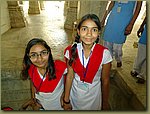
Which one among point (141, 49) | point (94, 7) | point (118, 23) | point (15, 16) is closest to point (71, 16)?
point (118, 23)

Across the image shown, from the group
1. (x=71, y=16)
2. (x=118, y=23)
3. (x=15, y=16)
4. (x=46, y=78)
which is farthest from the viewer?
(x=15, y=16)

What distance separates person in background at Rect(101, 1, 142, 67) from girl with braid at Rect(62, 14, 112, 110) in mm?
183

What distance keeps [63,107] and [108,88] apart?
266 mm

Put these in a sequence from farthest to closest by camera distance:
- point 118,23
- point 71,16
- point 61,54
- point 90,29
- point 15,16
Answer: point 15,16, point 71,16, point 118,23, point 61,54, point 90,29

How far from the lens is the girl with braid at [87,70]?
38.0 inches

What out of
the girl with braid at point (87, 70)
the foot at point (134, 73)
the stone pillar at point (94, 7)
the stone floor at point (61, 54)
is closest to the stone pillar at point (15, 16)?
the stone floor at point (61, 54)

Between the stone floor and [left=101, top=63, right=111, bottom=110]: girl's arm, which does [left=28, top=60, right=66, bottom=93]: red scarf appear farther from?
[left=101, top=63, right=111, bottom=110]: girl's arm

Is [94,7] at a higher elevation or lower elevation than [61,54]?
higher

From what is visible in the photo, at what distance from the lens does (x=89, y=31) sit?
0.95 metres

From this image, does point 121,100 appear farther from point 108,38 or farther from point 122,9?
point 122,9

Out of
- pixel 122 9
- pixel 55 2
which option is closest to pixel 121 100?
pixel 122 9

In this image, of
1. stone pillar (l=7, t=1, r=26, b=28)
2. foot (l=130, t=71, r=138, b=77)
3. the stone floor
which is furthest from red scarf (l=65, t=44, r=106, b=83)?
stone pillar (l=7, t=1, r=26, b=28)

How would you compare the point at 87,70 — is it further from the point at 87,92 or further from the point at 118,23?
the point at 118,23

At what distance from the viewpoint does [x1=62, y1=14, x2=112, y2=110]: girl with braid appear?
0.96 m
